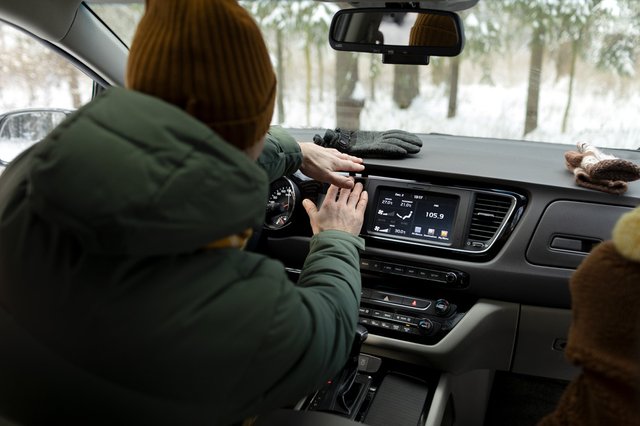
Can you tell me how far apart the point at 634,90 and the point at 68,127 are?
4960 mm

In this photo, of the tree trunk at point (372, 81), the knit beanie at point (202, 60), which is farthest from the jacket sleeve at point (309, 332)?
the tree trunk at point (372, 81)

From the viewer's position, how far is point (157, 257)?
87 cm

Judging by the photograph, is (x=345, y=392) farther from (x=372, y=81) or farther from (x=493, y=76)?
(x=493, y=76)

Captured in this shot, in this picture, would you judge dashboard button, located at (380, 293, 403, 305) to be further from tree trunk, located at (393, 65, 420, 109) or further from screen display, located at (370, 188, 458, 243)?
tree trunk, located at (393, 65, 420, 109)

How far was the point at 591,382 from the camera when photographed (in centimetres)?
93

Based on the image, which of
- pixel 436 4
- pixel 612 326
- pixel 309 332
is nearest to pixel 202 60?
pixel 309 332

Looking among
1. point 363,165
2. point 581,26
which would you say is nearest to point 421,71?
point 581,26

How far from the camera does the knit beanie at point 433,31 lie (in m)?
1.94

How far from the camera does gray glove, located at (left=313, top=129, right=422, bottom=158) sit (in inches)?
86.5

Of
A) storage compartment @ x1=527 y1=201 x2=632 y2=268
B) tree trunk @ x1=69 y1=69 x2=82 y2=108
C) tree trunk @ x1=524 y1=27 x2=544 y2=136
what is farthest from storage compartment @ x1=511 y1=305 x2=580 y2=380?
tree trunk @ x1=524 y1=27 x2=544 y2=136

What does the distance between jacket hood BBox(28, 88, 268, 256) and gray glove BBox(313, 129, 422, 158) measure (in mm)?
1365

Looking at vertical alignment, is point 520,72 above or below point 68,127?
below

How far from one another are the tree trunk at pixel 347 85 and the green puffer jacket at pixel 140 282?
4.24m

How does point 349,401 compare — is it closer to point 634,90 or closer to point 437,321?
point 437,321
